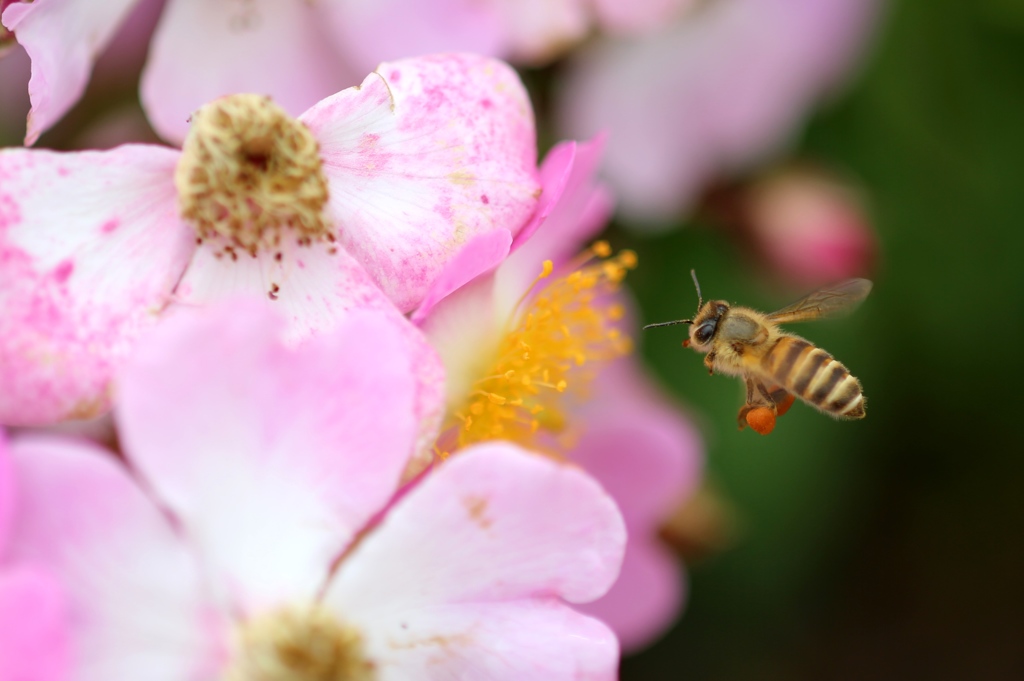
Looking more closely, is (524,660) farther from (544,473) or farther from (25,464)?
(25,464)

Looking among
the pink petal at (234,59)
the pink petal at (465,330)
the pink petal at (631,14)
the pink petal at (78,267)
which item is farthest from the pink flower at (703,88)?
the pink petal at (78,267)

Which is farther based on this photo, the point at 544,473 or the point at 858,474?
the point at 858,474

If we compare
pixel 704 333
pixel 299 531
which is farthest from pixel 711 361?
pixel 299 531

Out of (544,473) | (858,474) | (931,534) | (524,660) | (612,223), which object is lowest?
(931,534)

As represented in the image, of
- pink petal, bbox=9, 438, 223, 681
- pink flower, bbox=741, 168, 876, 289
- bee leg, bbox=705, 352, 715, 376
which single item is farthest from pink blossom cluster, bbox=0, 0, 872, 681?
pink flower, bbox=741, 168, 876, 289

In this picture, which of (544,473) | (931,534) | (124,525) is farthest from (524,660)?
(931,534)

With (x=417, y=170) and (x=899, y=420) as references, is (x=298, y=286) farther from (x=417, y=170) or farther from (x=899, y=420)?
(x=899, y=420)
